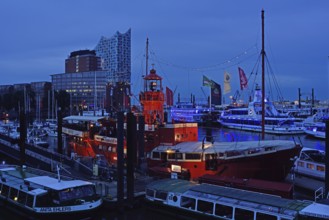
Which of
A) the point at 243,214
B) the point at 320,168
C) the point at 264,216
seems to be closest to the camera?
the point at 264,216

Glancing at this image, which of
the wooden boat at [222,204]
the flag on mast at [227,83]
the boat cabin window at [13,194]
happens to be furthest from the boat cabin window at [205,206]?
the flag on mast at [227,83]

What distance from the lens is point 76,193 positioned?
21266 millimetres

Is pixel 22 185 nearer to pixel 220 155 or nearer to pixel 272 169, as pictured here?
pixel 220 155

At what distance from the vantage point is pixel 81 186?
851 inches

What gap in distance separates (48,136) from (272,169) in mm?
67175

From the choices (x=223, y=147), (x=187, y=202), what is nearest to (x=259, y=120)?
(x=223, y=147)

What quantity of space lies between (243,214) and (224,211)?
1.25 m

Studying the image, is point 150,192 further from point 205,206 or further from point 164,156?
point 164,156

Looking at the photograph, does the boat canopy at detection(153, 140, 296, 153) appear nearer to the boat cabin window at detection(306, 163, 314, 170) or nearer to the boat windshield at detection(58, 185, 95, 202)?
the boat cabin window at detection(306, 163, 314, 170)

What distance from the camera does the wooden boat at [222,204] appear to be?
58.1 feet

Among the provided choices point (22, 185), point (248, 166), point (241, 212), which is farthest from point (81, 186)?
point (248, 166)

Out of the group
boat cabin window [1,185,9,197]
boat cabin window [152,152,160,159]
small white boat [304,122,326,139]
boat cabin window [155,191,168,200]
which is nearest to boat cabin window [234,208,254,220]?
boat cabin window [155,191,168,200]

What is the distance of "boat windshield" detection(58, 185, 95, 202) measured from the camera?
20.8 metres

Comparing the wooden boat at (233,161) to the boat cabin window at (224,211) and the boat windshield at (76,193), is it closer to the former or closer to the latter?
the boat windshield at (76,193)
